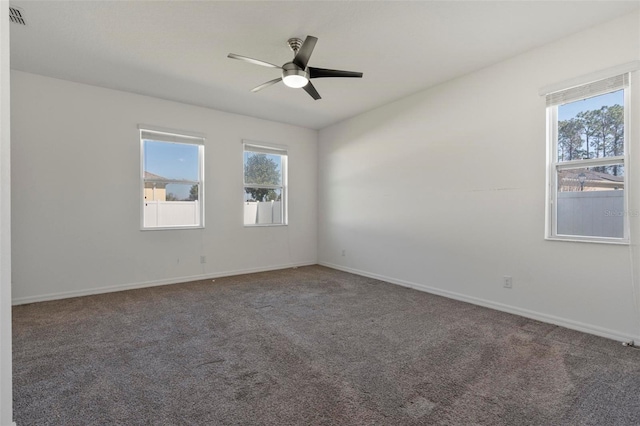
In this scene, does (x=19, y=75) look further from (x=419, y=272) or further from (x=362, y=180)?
(x=419, y=272)

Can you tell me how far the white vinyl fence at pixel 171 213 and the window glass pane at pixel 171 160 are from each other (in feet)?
1.34

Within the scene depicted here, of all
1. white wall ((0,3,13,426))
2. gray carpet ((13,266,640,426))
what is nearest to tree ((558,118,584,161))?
gray carpet ((13,266,640,426))

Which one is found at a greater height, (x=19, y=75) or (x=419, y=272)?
(x=19, y=75)

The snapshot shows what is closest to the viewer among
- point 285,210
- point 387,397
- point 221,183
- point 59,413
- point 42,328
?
point 59,413

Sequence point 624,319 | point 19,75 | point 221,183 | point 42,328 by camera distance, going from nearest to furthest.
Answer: point 624,319
point 42,328
point 19,75
point 221,183

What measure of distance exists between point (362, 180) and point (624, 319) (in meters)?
3.56

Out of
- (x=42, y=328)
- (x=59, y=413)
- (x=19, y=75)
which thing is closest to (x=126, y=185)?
(x=19, y=75)

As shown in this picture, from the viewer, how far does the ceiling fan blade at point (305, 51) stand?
2.46 metres

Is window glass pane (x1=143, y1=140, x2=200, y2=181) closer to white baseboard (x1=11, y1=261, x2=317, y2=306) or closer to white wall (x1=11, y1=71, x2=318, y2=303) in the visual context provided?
white wall (x1=11, y1=71, x2=318, y2=303)

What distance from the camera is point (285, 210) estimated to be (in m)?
5.88

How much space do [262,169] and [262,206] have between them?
0.69 m

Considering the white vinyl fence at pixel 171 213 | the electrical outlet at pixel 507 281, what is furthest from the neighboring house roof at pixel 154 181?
the electrical outlet at pixel 507 281

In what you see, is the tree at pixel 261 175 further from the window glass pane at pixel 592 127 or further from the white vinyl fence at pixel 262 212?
the window glass pane at pixel 592 127

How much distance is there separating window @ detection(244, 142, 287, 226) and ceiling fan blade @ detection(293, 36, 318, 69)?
280 centimetres
